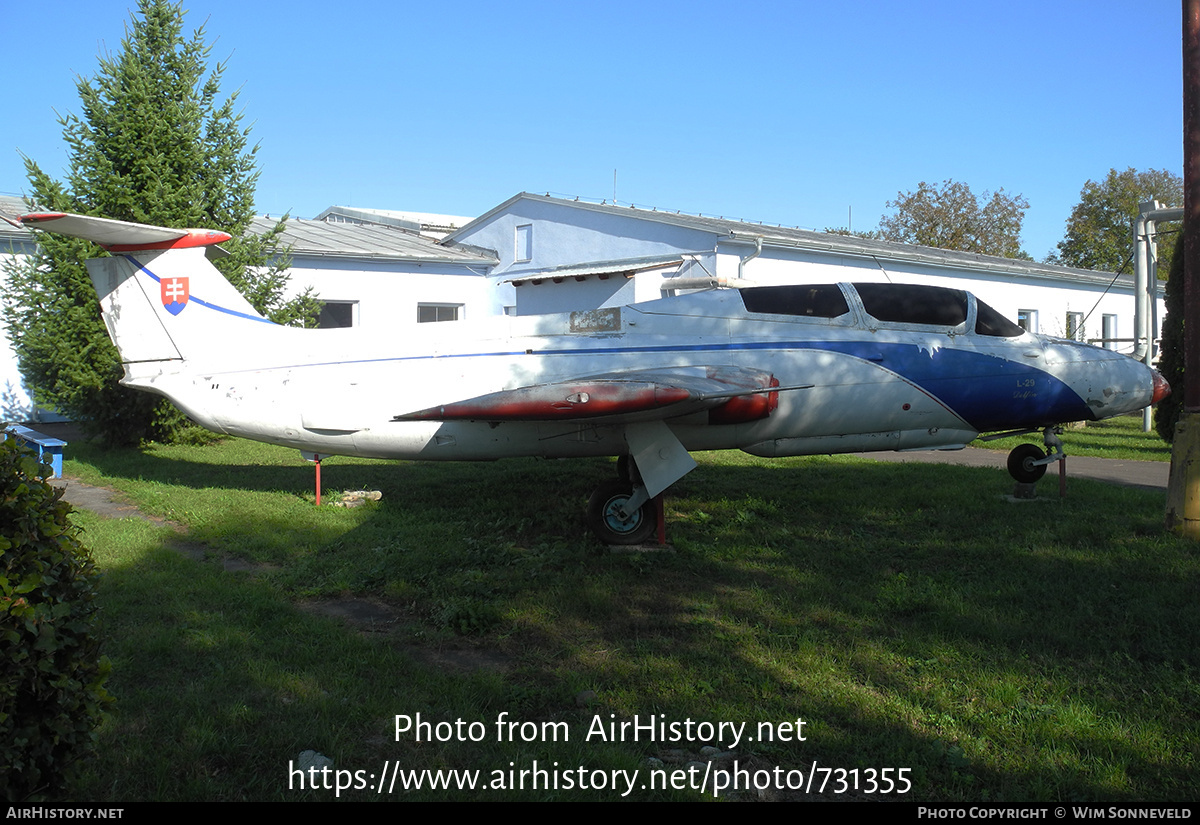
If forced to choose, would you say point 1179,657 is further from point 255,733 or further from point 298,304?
point 298,304

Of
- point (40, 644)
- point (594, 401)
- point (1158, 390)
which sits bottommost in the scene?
point (40, 644)

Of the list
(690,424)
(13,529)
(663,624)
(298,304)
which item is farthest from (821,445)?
(298,304)

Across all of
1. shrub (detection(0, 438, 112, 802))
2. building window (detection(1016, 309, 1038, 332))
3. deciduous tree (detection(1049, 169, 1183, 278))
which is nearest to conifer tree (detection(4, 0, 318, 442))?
shrub (detection(0, 438, 112, 802))

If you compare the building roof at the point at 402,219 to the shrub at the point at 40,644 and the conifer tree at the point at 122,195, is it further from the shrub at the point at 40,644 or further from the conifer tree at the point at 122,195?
the shrub at the point at 40,644

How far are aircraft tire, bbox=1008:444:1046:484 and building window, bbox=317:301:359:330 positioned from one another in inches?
707

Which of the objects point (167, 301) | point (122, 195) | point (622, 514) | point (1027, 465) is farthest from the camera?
point (122, 195)

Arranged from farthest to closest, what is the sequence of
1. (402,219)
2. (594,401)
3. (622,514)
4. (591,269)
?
(402,219)
(591,269)
(622,514)
(594,401)

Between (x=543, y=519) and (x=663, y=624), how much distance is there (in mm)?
3383

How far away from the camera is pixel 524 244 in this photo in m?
25.7

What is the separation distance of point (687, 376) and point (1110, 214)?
54.3 m

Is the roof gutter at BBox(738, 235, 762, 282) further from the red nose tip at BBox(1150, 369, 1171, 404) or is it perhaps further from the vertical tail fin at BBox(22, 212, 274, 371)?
the vertical tail fin at BBox(22, 212, 274, 371)

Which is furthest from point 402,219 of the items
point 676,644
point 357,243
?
point 676,644

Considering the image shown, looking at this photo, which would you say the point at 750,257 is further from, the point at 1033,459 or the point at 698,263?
the point at 1033,459

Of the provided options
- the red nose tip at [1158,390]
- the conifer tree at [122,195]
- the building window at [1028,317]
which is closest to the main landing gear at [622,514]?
the red nose tip at [1158,390]
